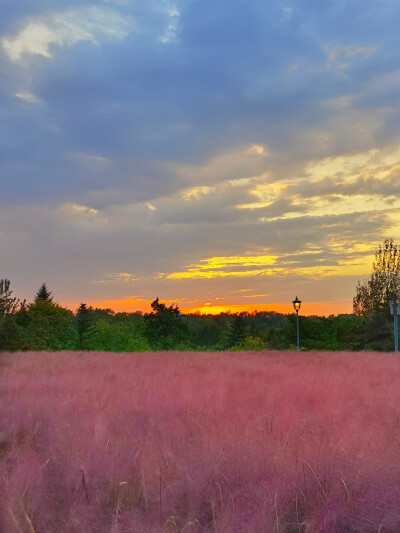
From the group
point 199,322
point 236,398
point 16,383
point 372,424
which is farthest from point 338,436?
point 199,322

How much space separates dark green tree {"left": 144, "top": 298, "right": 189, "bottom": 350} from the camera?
1795 inches

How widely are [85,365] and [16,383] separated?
127 inches

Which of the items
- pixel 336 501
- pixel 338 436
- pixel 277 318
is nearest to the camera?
pixel 336 501

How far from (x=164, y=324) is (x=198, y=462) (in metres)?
43.0

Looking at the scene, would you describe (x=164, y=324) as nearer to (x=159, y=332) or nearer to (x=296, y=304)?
(x=159, y=332)

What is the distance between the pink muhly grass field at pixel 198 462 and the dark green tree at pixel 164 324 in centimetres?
4022

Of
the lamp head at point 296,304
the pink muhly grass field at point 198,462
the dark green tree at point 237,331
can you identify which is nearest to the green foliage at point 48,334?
the lamp head at point 296,304

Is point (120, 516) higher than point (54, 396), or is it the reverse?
point (54, 396)

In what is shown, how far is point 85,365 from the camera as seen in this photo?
9.38 m

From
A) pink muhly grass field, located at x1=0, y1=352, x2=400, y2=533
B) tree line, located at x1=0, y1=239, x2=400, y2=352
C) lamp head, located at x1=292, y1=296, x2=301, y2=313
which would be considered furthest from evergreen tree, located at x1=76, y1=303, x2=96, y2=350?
pink muhly grass field, located at x1=0, y1=352, x2=400, y2=533

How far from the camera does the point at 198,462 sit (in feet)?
10.7

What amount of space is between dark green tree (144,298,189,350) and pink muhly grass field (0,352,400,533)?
4022cm

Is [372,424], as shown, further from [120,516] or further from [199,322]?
[199,322]

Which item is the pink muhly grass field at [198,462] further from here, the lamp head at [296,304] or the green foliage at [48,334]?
the green foliage at [48,334]
